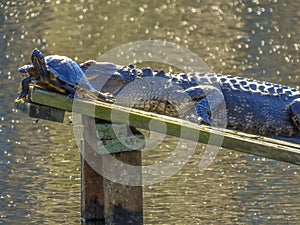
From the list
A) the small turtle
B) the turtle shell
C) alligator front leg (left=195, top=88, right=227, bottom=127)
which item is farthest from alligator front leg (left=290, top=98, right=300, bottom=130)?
the turtle shell

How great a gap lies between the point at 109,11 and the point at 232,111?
1456 cm

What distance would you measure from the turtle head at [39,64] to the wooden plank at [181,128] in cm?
17

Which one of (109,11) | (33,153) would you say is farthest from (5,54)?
(33,153)

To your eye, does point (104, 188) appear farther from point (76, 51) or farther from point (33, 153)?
point (76, 51)

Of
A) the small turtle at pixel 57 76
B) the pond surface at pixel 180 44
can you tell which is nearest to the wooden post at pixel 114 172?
the small turtle at pixel 57 76

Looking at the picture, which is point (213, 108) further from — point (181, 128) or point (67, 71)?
point (181, 128)

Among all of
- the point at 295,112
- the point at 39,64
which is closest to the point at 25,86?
the point at 39,64

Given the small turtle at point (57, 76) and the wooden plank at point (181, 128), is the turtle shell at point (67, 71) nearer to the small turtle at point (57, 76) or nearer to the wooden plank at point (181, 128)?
the small turtle at point (57, 76)

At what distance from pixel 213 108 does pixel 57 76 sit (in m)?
1.54

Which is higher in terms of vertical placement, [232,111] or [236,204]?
[232,111]

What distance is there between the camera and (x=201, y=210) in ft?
25.9

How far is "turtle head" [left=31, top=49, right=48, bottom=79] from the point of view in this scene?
7.04m

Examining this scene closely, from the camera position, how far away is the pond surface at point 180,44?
8016mm

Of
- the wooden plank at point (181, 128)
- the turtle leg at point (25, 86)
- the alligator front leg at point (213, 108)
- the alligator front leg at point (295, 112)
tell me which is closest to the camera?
the wooden plank at point (181, 128)
